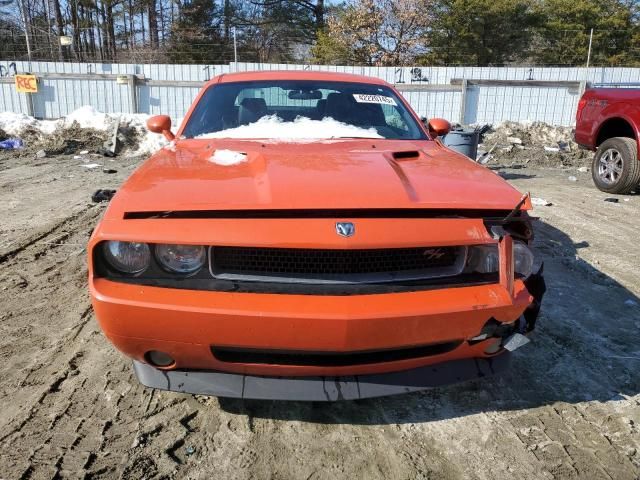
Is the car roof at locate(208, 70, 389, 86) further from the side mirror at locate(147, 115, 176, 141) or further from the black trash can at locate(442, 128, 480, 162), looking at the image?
the black trash can at locate(442, 128, 480, 162)

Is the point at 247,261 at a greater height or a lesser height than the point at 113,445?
greater

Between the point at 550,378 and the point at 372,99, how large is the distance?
7.28 feet

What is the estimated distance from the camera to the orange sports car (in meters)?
1.87

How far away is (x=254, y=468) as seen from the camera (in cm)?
205

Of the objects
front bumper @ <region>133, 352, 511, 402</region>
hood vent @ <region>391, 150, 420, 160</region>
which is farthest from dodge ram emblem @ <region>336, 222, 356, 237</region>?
hood vent @ <region>391, 150, 420, 160</region>

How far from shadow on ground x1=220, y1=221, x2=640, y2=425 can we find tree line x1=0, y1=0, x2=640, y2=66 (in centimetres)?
2387

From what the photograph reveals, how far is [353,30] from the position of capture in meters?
25.9

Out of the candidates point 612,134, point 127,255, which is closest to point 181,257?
point 127,255

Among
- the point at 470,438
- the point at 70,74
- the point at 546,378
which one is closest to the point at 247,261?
the point at 470,438

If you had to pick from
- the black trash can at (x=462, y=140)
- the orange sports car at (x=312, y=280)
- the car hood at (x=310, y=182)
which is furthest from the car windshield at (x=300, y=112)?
the black trash can at (x=462, y=140)

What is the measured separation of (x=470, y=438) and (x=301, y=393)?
2.71 ft

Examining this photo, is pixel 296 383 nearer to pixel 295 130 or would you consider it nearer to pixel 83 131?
pixel 295 130

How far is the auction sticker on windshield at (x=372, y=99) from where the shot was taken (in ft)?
12.2

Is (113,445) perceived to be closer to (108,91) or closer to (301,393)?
(301,393)
